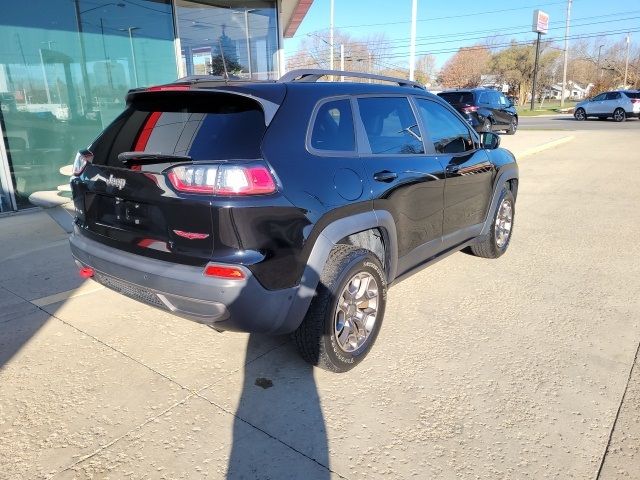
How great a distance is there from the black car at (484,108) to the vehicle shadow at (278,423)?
716 inches

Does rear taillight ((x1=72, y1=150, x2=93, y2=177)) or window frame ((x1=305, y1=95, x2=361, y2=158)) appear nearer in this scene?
window frame ((x1=305, y1=95, x2=361, y2=158))

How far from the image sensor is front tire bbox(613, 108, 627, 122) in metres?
29.8

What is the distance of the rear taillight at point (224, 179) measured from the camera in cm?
254

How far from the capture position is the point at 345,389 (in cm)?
301

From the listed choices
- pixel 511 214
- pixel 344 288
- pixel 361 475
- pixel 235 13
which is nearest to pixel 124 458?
pixel 361 475

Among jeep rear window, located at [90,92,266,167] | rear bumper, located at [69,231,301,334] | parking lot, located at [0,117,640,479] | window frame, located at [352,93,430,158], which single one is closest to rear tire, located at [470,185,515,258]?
parking lot, located at [0,117,640,479]

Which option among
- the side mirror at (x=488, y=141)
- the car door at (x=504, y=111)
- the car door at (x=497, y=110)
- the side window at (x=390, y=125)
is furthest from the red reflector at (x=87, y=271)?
the car door at (x=504, y=111)

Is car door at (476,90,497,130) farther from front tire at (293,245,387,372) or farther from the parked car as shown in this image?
front tire at (293,245,387,372)

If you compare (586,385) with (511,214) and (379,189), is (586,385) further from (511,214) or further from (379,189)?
(511,214)

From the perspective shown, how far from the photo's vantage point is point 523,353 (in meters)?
3.41

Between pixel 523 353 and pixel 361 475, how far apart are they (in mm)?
1634

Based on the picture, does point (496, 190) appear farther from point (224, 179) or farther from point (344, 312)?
point (224, 179)

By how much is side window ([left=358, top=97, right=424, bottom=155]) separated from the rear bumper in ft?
4.29

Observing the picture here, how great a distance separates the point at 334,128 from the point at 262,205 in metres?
0.87
